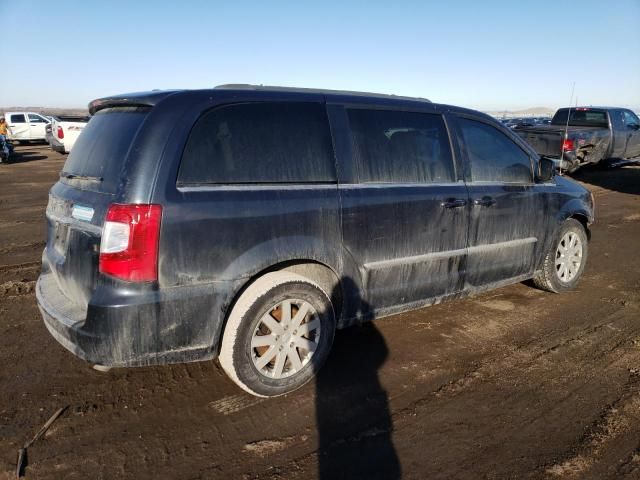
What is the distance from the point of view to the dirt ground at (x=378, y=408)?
2555mm

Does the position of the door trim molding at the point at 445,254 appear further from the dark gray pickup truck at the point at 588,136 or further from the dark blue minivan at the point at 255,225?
the dark gray pickup truck at the point at 588,136

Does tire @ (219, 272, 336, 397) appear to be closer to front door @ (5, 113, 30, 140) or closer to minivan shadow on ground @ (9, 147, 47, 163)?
minivan shadow on ground @ (9, 147, 47, 163)

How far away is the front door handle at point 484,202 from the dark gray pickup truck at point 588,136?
938 centimetres

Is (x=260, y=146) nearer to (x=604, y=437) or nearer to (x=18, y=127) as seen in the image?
(x=604, y=437)

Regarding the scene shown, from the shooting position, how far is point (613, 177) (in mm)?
14398

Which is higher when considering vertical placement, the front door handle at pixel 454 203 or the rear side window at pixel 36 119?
the rear side window at pixel 36 119

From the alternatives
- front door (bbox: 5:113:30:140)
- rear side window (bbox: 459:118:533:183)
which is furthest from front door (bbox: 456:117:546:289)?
front door (bbox: 5:113:30:140)

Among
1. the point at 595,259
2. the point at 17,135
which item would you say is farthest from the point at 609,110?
the point at 17,135

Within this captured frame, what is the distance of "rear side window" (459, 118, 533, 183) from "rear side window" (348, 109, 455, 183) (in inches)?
11.5

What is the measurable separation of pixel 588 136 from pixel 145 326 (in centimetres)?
1401

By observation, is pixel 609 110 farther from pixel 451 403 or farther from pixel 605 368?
pixel 451 403

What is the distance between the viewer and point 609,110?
14.4 metres

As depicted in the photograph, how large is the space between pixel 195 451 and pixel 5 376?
62.6 inches

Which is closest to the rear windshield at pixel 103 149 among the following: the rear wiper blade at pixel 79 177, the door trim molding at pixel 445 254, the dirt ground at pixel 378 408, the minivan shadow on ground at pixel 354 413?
the rear wiper blade at pixel 79 177
